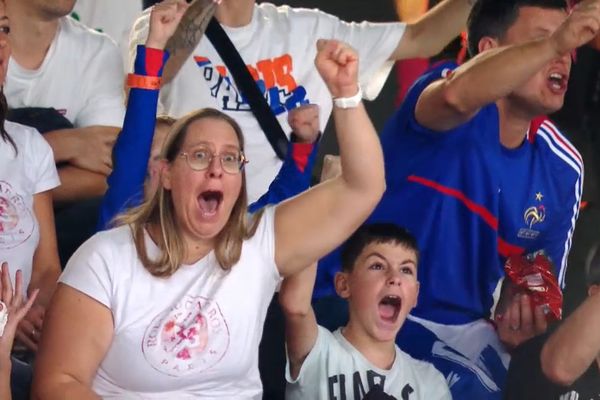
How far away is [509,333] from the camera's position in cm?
305

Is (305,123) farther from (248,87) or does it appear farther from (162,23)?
(248,87)

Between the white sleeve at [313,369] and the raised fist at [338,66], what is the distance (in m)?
0.58

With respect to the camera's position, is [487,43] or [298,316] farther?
[487,43]

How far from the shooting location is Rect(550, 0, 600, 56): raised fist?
8.75 ft

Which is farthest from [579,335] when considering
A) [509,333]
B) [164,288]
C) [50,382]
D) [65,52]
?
[65,52]

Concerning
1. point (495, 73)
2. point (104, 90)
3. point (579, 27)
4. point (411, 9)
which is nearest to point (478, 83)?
point (495, 73)

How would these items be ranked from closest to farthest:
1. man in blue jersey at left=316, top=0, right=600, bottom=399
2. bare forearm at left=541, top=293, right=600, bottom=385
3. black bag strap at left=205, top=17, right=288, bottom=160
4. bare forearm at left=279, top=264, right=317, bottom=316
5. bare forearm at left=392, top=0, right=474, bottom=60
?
bare forearm at left=279, top=264, right=317, bottom=316
bare forearm at left=541, top=293, right=600, bottom=385
man in blue jersey at left=316, top=0, right=600, bottom=399
black bag strap at left=205, top=17, right=288, bottom=160
bare forearm at left=392, top=0, right=474, bottom=60

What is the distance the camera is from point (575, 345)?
9.21 ft

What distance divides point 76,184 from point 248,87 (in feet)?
1.55

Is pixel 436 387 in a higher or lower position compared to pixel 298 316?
lower

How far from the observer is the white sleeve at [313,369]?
8.99 feet

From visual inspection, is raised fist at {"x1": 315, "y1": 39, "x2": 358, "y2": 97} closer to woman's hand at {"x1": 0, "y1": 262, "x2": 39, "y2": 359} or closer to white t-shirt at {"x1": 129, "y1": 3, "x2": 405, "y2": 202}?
woman's hand at {"x1": 0, "y1": 262, "x2": 39, "y2": 359}

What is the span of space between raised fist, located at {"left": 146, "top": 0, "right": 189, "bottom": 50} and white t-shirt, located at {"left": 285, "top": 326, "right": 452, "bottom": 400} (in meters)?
0.68

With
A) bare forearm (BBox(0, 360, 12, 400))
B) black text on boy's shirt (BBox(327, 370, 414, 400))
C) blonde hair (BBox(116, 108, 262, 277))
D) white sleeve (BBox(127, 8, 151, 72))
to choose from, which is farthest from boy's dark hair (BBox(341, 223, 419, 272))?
bare forearm (BBox(0, 360, 12, 400))
